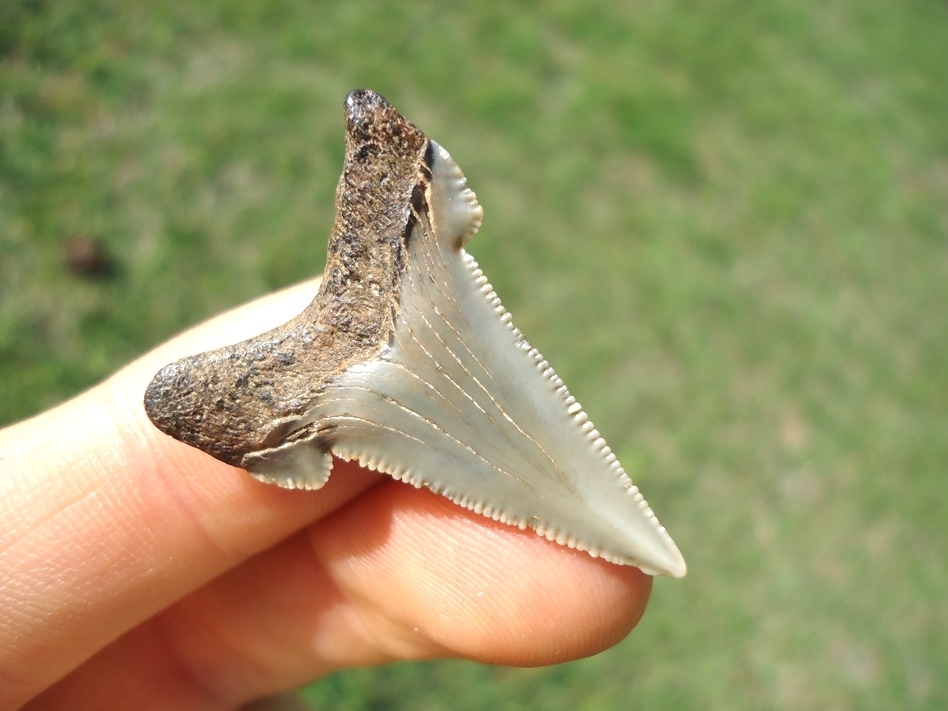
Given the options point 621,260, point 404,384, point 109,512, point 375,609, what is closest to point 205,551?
point 109,512

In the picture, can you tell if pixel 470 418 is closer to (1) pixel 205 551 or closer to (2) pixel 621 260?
(1) pixel 205 551

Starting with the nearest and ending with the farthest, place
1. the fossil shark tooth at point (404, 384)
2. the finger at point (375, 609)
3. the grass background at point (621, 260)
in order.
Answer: the fossil shark tooth at point (404, 384)
the finger at point (375, 609)
the grass background at point (621, 260)

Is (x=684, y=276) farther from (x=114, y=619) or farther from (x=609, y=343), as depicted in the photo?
(x=114, y=619)

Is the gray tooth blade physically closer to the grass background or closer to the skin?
the skin

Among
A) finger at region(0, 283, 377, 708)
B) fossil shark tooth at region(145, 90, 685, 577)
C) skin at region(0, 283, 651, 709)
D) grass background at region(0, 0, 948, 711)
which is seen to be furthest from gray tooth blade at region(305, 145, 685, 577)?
grass background at region(0, 0, 948, 711)

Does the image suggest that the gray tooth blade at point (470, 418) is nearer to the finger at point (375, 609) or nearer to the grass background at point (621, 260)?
the finger at point (375, 609)

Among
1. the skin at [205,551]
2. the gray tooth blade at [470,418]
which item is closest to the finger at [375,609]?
Result: the skin at [205,551]
